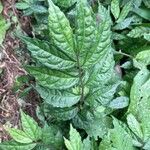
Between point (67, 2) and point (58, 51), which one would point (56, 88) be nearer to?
point (58, 51)

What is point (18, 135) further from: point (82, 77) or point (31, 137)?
point (82, 77)

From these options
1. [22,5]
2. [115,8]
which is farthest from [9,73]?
→ [115,8]

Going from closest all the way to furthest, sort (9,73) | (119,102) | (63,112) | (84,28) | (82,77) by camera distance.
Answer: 1. (84,28)
2. (82,77)
3. (63,112)
4. (119,102)
5. (9,73)

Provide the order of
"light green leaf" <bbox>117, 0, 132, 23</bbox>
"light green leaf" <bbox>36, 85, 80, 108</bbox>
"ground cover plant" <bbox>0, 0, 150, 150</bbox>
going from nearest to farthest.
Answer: "ground cover plant" <bbox>0, 0, 150, 150</bbox>, "light green leaf" <bbox>36, 85, 80, 108</bbox>, "light green leaf" <bbox>117, 0, 132, 23</bbox>

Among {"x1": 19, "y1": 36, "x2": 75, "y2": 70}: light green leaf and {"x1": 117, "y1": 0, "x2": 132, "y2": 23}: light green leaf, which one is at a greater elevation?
{"x1": 19, "y1": 36, "x2": 75, "y2": 70}: light green leaf

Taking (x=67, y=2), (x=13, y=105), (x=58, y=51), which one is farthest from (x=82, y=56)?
(x=13, y=105)

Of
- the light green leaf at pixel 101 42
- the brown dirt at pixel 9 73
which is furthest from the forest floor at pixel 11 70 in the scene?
the light green leaf at pixel 101 42

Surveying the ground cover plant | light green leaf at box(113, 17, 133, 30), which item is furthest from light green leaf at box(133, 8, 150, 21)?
light green leaf at box(113, 17, 133, 30)

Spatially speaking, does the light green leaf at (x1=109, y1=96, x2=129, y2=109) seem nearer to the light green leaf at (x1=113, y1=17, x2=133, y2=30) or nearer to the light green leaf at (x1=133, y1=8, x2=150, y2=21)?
the light green leaf at (x1=113, y1=17, x2=133, y2=30)
